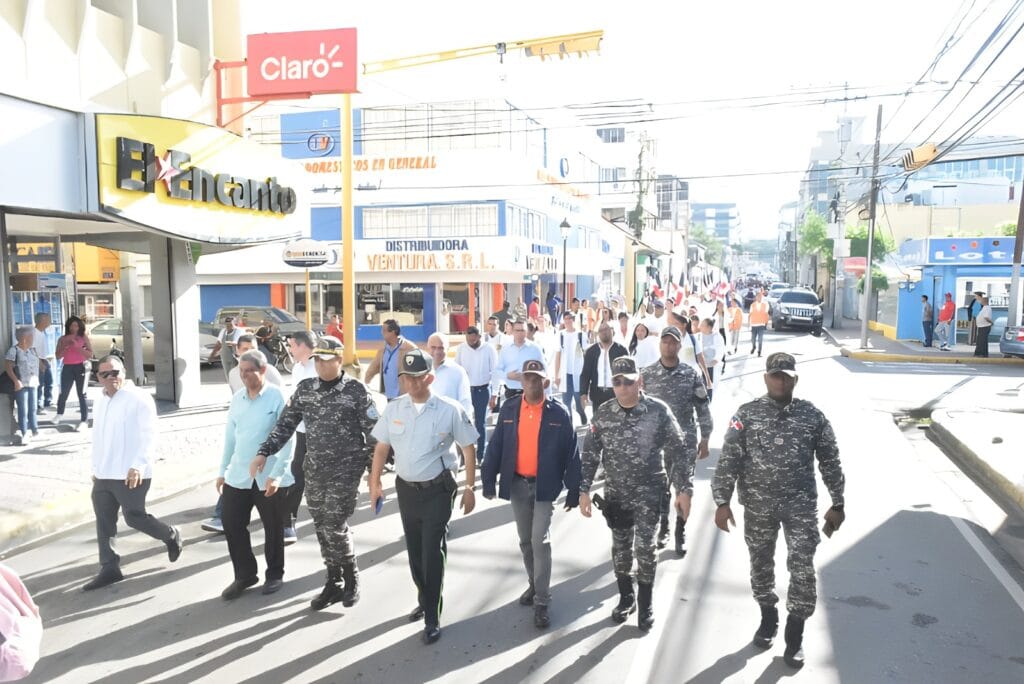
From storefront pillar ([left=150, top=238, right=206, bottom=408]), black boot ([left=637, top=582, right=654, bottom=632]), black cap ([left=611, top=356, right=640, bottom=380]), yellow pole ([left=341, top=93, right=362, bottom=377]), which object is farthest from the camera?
yellow pole ([left=341, top=93, right=362, bottom=377])

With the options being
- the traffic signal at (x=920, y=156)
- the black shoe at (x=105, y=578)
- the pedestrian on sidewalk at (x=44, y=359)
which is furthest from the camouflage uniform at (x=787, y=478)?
the traffic signal at (x=920, y=156)

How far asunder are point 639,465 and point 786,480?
0.90m

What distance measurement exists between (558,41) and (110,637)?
48.8ft

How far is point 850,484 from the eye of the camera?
9.48 metres

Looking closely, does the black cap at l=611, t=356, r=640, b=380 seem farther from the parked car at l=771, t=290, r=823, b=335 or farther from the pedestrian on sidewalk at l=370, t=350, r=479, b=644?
the parked car at l=771, t=290, r=823, b=335

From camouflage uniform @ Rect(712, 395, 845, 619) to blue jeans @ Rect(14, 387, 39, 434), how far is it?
979cm

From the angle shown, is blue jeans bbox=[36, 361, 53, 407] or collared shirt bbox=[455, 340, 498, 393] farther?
blue jeans bbox=[36, 361, 53, 407]

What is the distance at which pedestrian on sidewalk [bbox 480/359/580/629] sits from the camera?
5496 millimetres

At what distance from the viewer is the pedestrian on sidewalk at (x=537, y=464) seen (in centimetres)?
550

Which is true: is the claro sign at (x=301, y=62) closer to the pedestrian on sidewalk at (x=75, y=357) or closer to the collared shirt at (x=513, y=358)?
the pedestrian on sidewalk at (x=75, y=357)

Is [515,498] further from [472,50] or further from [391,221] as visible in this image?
[391,221]

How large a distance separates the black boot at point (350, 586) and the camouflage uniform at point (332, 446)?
0.09 m

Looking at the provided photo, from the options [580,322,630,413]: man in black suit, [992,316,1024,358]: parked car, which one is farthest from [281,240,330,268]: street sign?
[992,316,1024,358]: parked car

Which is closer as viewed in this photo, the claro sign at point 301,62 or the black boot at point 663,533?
the black boot at point 663,533
